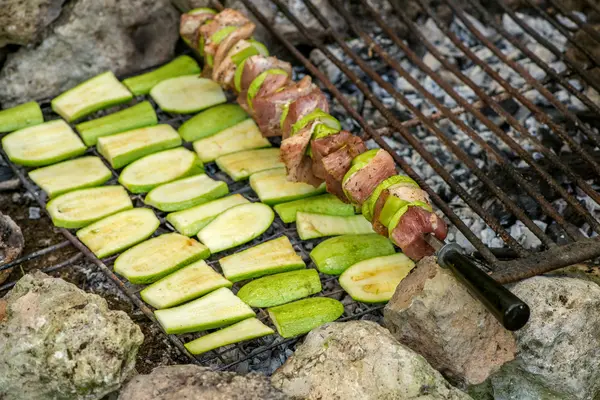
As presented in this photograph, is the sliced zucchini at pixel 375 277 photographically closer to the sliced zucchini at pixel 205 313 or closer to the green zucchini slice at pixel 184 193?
the sliced zucchini at pixel 205 313

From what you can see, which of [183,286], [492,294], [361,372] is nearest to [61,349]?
[183,286]

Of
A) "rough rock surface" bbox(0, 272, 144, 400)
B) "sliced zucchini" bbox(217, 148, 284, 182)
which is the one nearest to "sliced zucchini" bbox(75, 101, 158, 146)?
"sliced zucchini" bbox(217, 148, 284, 182)

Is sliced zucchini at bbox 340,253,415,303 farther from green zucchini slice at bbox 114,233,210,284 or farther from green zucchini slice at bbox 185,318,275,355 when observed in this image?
green zucchini slice at bbox 114,233,210,284

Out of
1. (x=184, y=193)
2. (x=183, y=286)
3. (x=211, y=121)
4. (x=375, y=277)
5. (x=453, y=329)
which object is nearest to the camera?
(x=453, y=329)

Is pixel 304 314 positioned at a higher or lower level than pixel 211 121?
lower

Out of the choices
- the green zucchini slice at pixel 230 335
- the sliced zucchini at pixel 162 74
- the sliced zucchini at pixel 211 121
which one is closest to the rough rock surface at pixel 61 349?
the green zucchini slice at pixel 230 335

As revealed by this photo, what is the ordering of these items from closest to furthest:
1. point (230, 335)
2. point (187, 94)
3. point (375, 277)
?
point (230, 335) < point (375, 277) < point (187, 94)

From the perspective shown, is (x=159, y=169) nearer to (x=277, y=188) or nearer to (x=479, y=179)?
(x=277, y=188)

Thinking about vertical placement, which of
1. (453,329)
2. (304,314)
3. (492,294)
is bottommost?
(304,314)
